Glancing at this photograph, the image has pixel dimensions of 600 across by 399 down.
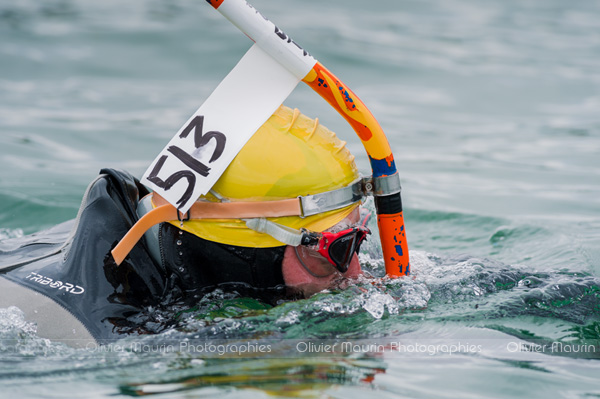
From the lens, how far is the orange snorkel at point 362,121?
2.60m

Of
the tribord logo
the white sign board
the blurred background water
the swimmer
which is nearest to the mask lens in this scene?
the swimmer

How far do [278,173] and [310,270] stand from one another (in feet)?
1.38

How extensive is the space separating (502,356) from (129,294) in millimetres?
1399

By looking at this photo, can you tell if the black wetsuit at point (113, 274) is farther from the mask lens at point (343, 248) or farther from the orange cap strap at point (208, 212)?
the mask lens at point (343, 248)

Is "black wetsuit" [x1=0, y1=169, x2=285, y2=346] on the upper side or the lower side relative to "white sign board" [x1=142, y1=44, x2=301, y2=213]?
lower

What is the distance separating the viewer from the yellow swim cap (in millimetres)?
2680

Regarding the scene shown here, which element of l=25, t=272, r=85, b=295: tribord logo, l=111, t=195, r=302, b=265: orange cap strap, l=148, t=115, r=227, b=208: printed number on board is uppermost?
l=148, t=115, r=227, b=208: printed number on board

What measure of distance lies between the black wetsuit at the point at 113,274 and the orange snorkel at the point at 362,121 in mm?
433

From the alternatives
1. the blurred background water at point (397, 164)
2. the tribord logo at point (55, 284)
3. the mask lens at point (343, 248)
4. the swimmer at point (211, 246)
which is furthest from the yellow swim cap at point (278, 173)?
the tribord logo at point (55, 284)

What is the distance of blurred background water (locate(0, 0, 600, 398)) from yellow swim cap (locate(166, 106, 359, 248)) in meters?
0.29

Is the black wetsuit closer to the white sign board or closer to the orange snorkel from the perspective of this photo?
the white sign board

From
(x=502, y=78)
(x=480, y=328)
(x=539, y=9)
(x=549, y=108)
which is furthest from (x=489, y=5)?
(x=480, y=328)

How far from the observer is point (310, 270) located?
→ 2859mm

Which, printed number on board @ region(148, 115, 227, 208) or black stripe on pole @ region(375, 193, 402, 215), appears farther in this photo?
black stripe on pole @ region(375, 193, 402, 215)
